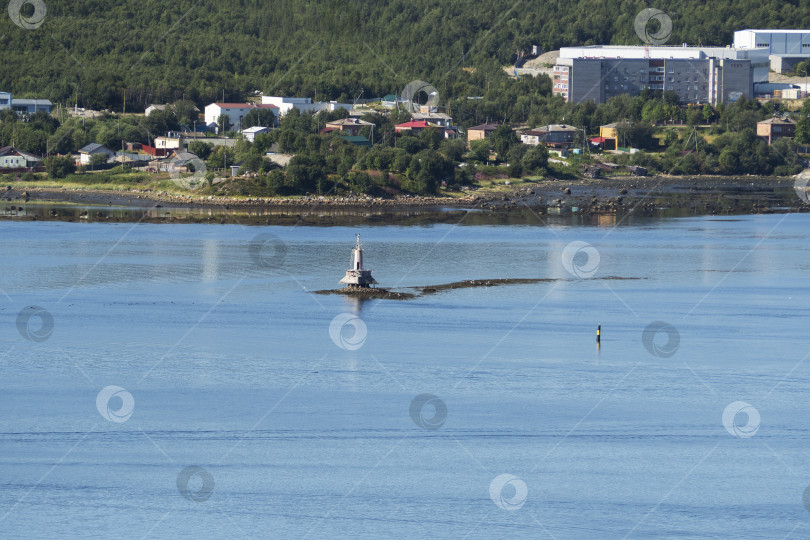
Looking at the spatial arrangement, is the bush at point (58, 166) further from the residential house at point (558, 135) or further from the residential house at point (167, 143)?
→ the residential house at point (558, 135)

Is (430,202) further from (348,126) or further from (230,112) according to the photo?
(230,112)

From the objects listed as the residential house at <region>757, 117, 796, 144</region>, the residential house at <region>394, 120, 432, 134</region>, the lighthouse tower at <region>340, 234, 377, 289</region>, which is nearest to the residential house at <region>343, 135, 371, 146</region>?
the residential house at <region>394, 120, 432, 134</region>

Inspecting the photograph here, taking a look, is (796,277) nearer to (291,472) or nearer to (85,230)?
(291,472)

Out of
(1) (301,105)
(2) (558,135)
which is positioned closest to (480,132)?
(2) (558,135)

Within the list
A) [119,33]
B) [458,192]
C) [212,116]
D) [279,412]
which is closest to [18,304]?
[279,412]

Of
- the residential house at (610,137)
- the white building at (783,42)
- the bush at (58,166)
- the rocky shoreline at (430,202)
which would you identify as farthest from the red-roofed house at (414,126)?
the white building at (783,42)

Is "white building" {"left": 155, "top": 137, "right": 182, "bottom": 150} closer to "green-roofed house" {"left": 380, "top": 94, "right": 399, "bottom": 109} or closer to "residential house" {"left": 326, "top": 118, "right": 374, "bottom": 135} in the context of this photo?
"residential house" {"left": 326, "top": 118, "right": 374, "bottom": 135}
